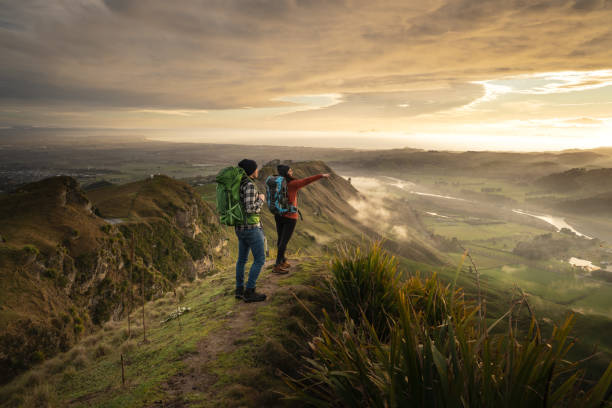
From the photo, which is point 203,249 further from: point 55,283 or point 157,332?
point 157,332

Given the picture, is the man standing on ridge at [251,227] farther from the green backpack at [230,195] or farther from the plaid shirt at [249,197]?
the green backpack at [230,195]

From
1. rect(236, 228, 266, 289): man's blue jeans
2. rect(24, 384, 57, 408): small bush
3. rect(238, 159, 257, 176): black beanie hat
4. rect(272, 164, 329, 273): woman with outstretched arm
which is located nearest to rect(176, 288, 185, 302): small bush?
rect(272, 164, 329, 273): woman with outstretched arm

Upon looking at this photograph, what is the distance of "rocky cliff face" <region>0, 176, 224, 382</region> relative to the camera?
11.7 metres

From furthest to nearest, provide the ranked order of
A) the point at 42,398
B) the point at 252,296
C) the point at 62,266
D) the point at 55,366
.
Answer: the point at 62,266
the point at 252,296
the point at 55,366
the point at 42,398

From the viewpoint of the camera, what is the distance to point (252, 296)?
6867 millimetres

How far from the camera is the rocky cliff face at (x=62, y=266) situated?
11719mm

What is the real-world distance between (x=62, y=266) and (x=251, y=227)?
17.8 m

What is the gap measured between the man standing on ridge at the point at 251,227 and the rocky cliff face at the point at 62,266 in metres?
2.15

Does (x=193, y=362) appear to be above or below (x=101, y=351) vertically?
above

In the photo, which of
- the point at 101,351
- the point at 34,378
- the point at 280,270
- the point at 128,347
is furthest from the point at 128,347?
the point at 280,270

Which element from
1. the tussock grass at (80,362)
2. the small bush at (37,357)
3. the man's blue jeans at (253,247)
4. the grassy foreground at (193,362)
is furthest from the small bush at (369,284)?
the small bush at (37,357)

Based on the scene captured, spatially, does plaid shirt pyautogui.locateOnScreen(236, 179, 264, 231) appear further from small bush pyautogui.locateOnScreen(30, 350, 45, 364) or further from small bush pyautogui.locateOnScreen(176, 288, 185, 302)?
small bush pyautogui.locateOnScreen(30, 350, 45, 364)

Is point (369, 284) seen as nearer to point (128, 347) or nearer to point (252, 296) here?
point (252, 296)

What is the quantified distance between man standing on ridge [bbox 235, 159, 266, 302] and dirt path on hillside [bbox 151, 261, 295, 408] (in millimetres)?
419
